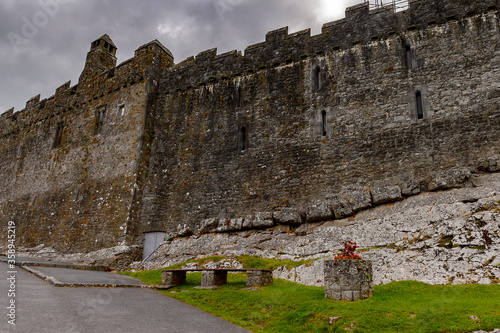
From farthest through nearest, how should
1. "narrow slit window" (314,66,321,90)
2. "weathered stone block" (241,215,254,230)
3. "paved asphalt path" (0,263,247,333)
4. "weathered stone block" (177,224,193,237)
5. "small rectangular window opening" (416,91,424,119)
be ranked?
"weathered stone block" (177,224,193,237) → "narrow slit window" (314,66,321,90) → "weathered stone block" (241,215,254,230) → "small rectangular window opening" (416,91,424,119) → "paved asphalt path" (0,263,247,333)

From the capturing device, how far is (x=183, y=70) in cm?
1947

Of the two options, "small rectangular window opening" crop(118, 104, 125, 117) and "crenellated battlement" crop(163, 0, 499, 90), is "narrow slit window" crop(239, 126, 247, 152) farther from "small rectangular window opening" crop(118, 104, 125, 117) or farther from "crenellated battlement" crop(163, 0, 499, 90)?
"small rectangular window opening" crop(118, 104, 125, 117)

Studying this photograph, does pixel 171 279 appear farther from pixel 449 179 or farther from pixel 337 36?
pixel 337 36

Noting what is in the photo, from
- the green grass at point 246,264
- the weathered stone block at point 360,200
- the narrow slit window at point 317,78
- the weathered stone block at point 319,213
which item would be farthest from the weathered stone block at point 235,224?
the narrow slit window at point 317,78

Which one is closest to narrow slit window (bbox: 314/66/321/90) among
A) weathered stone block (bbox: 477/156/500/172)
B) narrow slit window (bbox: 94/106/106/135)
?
weathered stone block (bbox: 477/156/500/172)

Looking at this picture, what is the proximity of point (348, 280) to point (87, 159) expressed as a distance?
1653 cm

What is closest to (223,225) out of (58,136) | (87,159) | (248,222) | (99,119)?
(248,222)

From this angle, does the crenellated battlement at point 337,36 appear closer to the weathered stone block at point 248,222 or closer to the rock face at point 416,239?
the rock face at point 416,239

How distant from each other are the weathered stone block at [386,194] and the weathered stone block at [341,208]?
0.82 m

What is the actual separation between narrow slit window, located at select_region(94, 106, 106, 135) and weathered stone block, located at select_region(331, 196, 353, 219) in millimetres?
13658

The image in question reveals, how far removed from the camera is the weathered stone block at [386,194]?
1173cm

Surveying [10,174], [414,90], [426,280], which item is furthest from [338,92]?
[10,174]

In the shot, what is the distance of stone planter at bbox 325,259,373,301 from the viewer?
771 cm

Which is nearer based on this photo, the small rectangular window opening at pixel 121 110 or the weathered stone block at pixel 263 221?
the weathered stone block at pixel 263 221
